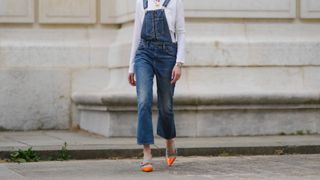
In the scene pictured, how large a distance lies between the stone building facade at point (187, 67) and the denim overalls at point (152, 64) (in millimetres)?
2318

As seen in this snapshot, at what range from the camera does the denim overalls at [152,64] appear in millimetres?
8102

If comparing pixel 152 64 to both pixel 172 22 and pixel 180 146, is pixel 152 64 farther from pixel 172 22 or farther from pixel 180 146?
pixel 180 146

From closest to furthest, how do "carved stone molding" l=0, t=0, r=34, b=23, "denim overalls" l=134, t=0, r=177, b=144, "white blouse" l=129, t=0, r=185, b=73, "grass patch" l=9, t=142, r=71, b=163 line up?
"denim overalls" l=134, t=0, r=177, b=144 < "white blouse" l=129, t=0, r=185, b=73 < "grass patch" l=9, t=142, r=71, b=163 < "carved stone molding" l=0, t=0, r=34, b=23

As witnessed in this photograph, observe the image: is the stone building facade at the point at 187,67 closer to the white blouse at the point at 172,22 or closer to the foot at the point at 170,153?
the foot at the point at 170,153

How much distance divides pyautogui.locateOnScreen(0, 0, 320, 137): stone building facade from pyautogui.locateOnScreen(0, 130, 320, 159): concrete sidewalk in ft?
1.14

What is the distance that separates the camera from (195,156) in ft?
31.7

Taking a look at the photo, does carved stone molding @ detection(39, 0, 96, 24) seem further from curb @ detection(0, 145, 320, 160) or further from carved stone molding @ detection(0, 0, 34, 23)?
curb @ detection(0, 145, 320, 160)

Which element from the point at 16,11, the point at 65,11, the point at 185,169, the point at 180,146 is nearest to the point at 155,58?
the point at 185,169

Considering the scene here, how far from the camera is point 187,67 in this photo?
10938mm

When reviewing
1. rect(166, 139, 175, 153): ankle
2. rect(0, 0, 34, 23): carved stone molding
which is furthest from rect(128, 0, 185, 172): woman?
rect(0, 0, 34, 23): carved stone molding

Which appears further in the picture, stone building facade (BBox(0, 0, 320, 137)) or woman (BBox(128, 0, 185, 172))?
stone building facade (BBox(0, 0, 320, 137))

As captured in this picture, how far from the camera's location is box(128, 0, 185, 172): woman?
8.11 m

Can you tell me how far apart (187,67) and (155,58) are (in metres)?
2.76

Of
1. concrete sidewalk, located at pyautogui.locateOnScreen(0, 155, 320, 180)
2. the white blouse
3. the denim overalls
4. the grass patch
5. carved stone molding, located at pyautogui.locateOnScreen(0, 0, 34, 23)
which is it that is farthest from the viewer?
carved stone molding, located at pyautogui.locateOnScreen(0, 0, 34, 23)
